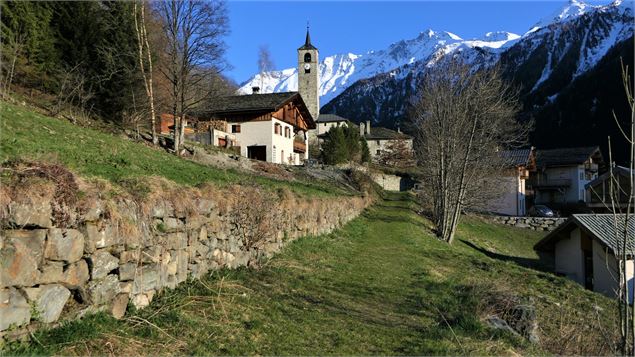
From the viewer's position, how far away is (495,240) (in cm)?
3167

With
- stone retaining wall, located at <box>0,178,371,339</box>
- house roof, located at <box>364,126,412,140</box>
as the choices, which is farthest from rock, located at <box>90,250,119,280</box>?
house roof, located at <box>364,126,412,140</box>

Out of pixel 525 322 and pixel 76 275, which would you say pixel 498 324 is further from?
pixel 76 275

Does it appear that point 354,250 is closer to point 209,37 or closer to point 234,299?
point 234,299

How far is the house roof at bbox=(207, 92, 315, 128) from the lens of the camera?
135ft

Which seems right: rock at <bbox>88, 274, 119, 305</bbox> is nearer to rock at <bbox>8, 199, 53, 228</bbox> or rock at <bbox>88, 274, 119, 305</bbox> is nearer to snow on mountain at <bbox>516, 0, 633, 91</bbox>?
rock at <bbox>8, 199, 53, 228</bbox>

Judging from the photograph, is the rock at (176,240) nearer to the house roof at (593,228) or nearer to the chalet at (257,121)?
the house roof at (593,228)

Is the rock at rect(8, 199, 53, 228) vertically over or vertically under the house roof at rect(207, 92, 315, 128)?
under

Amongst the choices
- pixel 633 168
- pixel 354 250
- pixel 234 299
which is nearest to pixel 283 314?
pixel 234 299

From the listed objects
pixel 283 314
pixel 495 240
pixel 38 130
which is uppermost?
pixel 38 130

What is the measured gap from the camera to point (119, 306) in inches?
230

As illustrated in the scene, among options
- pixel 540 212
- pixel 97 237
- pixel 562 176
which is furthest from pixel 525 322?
pixel 562 176

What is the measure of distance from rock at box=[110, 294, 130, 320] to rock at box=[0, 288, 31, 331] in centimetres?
118

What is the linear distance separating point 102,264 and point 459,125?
66.4 ft

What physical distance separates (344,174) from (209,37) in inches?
644
